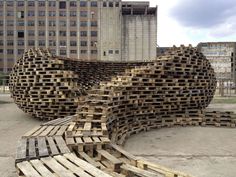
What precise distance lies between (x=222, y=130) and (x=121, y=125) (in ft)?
12.1

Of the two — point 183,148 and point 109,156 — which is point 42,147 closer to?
point 109,156

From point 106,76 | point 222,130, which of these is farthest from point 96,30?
point 222,130

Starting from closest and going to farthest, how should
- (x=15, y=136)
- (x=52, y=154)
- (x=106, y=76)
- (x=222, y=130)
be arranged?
(x=52, y=154) < (x=15, y=136) < (x=222, y=130) < (x=106, y=76)

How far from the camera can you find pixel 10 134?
31.8 ft

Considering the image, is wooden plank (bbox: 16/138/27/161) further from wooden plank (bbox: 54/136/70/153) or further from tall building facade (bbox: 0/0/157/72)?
tall building facade (bbox: 0/0/157/72)

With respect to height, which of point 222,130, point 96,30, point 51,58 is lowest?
point 222,130

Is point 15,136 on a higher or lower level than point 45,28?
lower

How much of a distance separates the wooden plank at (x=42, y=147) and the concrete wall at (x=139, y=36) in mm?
72406

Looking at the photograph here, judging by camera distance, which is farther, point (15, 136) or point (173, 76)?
point (173, 76)

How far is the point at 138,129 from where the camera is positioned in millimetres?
9969

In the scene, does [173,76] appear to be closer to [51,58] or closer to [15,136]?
[51,58]

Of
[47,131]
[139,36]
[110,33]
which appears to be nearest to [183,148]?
[47,131]

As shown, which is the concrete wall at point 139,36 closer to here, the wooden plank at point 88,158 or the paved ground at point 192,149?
the paved ground at point 192,149

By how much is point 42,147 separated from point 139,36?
7422cm
